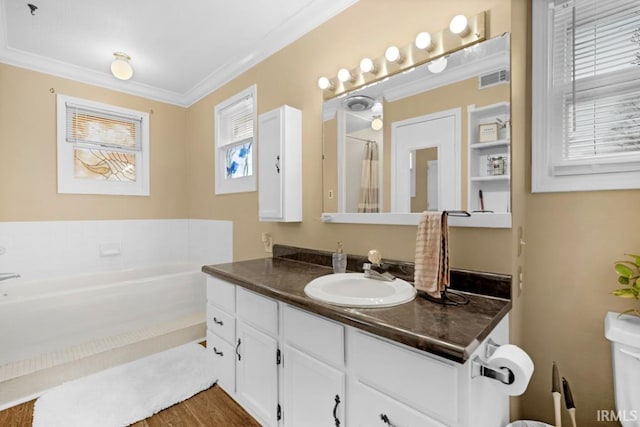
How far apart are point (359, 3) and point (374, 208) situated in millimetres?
1251

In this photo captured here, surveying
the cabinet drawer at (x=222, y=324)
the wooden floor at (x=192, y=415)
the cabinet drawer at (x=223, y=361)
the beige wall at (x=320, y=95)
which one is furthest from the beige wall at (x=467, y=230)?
the wooden floor at (x=192, y=415)

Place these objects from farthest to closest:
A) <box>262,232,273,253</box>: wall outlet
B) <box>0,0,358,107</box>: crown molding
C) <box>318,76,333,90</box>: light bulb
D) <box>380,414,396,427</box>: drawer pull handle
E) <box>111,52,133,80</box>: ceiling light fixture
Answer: <box>111,52,133,80</box>: ceiling light fixture
<box>262,232,273,253</box>: wall outlet
<box>0,0,358,107</box>: crown molding
<box>318,76,333,90</box>: light bulb
<box>380,414,396,427</box>: drawer pull handle

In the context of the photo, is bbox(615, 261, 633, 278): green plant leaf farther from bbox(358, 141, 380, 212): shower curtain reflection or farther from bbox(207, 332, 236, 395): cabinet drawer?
bbox(207, 332, 236, 395): cabinet drawer

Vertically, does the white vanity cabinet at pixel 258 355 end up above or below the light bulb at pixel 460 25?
below

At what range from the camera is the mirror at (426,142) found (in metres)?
1.32

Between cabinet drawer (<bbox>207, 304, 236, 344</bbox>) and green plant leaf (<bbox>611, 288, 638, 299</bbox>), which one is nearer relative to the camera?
green plant leaf (<bbox>611, 288, 638, 299</bbox>)

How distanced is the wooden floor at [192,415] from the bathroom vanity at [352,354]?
6.4 inches

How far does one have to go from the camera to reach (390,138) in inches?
65.6

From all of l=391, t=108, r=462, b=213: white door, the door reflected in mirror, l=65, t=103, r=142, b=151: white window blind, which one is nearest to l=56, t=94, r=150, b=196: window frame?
l=65, t=103, r=142, b=151: white window blind

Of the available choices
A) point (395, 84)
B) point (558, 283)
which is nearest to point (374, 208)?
point (395, 84)

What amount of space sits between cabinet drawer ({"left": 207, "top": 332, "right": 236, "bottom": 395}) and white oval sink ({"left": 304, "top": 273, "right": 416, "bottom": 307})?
774 mm

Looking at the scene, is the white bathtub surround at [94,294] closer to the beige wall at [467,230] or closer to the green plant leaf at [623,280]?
the beige wall at [467,230]

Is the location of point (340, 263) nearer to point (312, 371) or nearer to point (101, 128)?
point (312, 371)

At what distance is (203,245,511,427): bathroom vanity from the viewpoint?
904 millimetres
